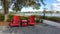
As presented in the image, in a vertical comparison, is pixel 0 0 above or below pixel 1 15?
above

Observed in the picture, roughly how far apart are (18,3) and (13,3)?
0.83 m

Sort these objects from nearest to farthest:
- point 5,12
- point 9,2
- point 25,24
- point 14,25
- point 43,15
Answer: point 14,25, point 25,24, point 9,2, point 5,12, point 43,15

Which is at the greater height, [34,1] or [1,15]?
[34,1]

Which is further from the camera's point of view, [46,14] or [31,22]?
[46,14]

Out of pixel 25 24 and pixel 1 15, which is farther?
pixel 1 15

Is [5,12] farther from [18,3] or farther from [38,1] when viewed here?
[38,1]

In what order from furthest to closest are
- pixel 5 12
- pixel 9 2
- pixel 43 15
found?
pixel 43 15 < pixel 5 12 < pixel 9 2

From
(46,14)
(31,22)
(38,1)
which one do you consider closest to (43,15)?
(46,14)

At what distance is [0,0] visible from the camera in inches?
835

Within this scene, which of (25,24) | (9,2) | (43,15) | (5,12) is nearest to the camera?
(25,24)

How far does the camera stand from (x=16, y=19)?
16.0 m

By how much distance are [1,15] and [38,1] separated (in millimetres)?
5222

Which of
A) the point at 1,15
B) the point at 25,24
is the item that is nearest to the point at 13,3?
the point at 1,15

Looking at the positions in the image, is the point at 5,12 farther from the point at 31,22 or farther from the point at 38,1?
the point at 31,22
